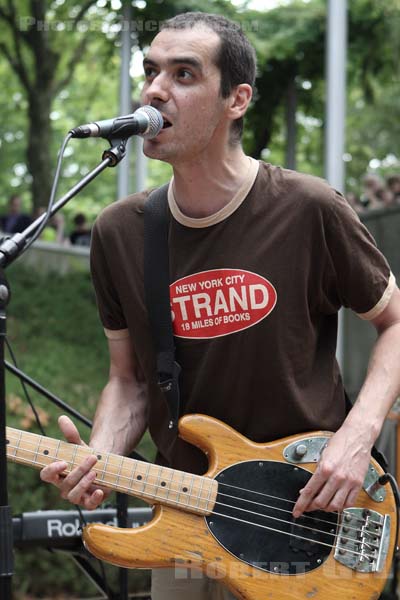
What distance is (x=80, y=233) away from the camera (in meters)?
13.6

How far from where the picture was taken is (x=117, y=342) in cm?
349

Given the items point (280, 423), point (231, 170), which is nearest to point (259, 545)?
point (280, 423)

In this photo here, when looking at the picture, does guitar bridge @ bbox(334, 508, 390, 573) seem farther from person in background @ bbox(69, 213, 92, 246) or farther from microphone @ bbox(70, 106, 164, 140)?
person in background @ bbox(69, 213, 92, 246)

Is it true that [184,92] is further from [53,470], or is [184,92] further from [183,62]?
[53,470]

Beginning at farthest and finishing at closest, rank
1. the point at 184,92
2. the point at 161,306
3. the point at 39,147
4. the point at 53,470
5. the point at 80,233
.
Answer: the point at 39,147
the point at 80,233
the point at 161,306
the point at 184,92
the point at 53,470

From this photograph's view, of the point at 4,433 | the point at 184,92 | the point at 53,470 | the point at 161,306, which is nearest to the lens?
the point at 4,433

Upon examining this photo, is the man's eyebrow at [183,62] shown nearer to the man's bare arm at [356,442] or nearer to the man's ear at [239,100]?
the man's ear at [239,100]

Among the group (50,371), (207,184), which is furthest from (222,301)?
(50,371)

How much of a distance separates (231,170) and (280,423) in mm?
869

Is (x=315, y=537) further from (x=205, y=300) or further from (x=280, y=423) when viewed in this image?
(x=205, y=300)

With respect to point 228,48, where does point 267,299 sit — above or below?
below

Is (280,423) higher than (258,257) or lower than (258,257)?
lower

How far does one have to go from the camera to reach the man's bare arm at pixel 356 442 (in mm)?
2979

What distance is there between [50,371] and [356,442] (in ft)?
22.0
